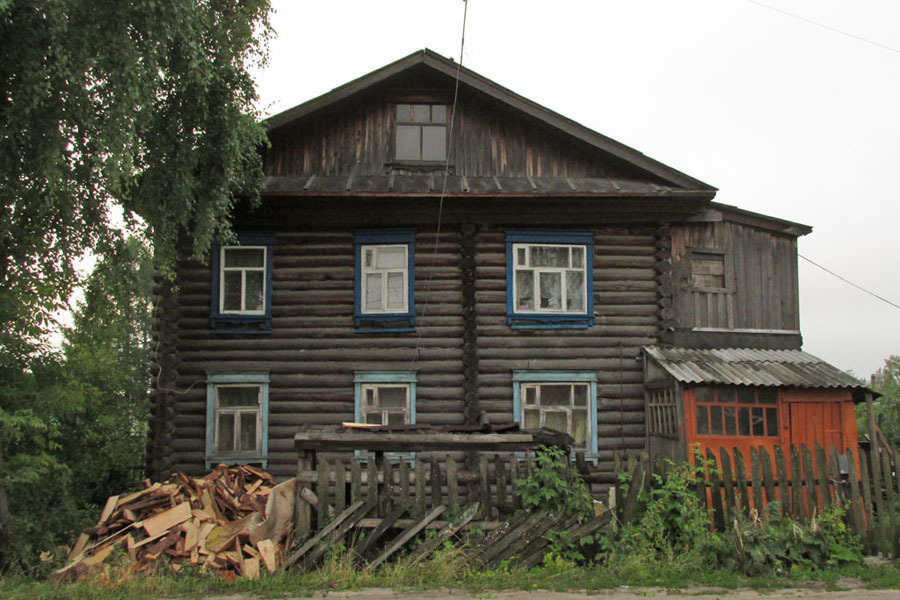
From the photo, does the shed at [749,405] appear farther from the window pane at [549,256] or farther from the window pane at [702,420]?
the window pane at [549,256]

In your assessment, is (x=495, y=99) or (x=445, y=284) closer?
(x=445, y=284)

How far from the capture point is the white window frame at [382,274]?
47.4 ft

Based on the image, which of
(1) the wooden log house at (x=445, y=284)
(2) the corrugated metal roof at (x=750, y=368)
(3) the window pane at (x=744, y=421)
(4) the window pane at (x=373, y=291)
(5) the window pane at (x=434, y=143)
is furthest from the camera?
(5) the window pane at (x=434, y=143)

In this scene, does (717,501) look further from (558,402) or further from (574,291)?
(574,291)

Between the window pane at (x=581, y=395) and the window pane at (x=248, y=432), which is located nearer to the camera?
the window pane at (x=248, y=432)

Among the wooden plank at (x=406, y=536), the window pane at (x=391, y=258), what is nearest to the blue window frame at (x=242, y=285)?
the window pane at (x=391, y=258)

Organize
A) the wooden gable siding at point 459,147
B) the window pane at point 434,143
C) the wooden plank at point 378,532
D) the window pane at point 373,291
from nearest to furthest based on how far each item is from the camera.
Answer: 1. the wooden plank at point 378,532
2. the window pane at point 373,291
3. the wooden gable siding at point 459,147
4. the window pane at point 434,143

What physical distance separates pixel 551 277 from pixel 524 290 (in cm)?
63

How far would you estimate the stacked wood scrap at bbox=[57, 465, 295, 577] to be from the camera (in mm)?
8336

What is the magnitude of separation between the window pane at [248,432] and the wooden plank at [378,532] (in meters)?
6.53

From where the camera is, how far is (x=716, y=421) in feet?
42.8

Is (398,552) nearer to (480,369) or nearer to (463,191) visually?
(480,369)

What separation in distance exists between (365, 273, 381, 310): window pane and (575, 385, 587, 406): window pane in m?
4.36

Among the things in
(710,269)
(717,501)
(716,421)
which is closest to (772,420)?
(716,421)
